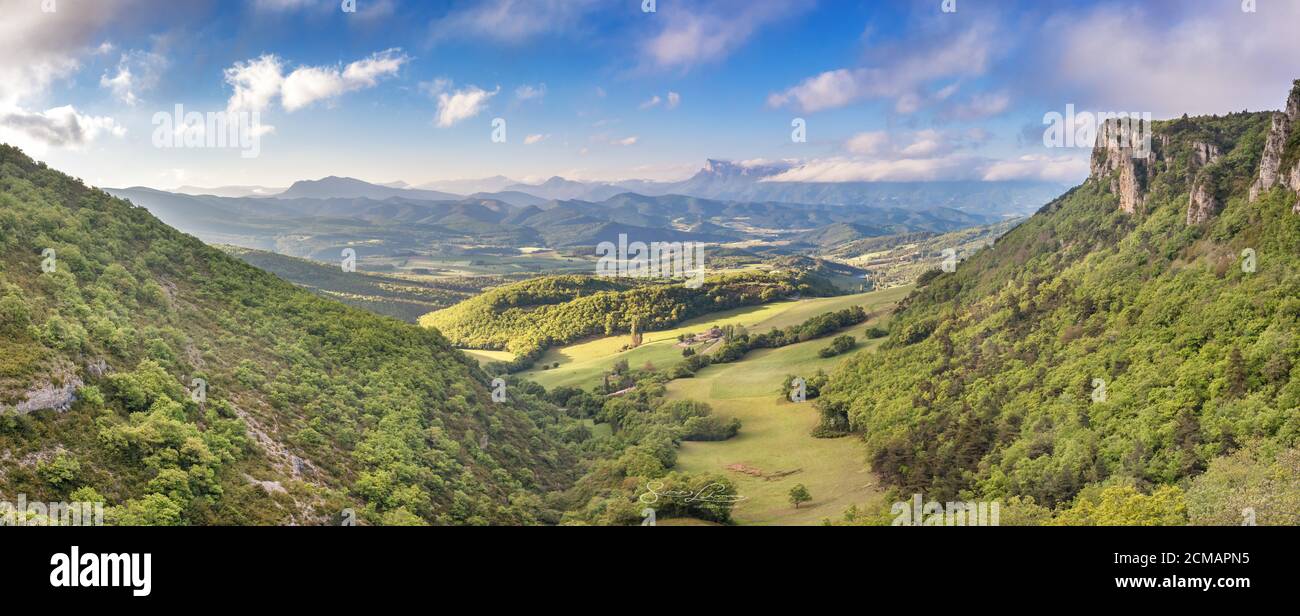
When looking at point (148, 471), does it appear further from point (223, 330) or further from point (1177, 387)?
point (1177, 387)

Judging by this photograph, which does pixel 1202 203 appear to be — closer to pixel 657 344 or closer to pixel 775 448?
pixel 775 448

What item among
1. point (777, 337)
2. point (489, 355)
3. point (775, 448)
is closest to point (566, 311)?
point (489, 355)

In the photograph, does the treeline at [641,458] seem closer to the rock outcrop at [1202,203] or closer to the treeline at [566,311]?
the treeline at [566,311]

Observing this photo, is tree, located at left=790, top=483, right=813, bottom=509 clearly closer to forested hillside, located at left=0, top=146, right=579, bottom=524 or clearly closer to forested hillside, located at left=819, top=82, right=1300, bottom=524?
forested hillside, located at left=819, top=82, right=1300, bottom=524

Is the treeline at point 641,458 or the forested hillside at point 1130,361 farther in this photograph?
the treeline at point 641,458

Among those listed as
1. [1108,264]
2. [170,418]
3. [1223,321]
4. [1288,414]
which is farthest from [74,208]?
[1108,264]

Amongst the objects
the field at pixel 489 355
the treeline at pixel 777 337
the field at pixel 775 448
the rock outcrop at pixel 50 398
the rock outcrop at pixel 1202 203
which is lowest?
the field at pixel 775 448

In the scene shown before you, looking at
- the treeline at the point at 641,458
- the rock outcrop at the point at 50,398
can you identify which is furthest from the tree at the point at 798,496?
the rock outcrop at the point at 50,398
